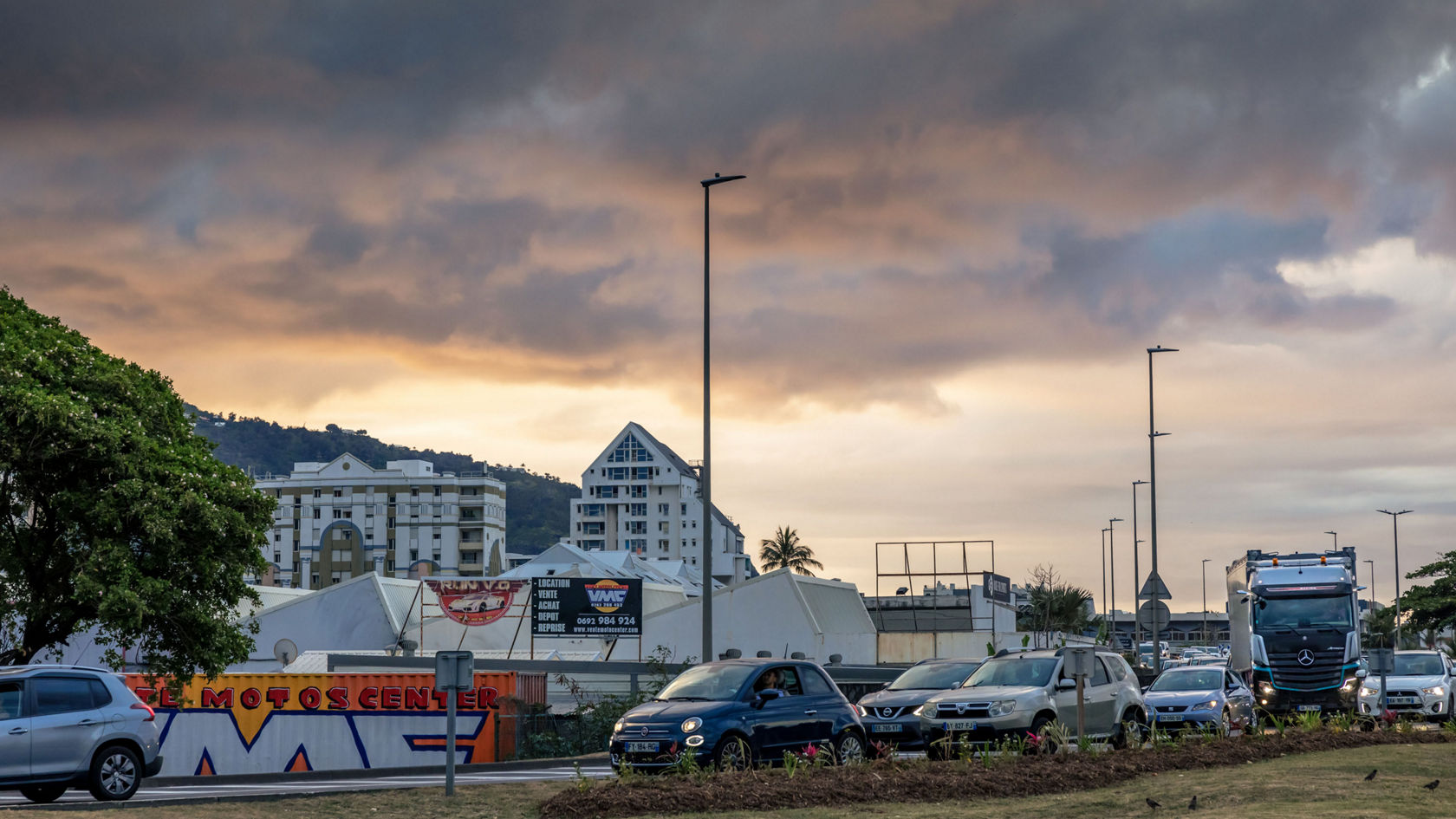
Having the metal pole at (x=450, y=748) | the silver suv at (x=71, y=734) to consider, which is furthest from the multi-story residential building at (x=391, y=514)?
the metal pole at (x=450, y=748)

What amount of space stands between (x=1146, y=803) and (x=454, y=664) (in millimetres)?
7855

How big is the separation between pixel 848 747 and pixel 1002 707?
6.90 feet

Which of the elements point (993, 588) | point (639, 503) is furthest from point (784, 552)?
point (993, 588)

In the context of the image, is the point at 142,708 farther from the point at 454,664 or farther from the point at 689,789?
the point at 689,789

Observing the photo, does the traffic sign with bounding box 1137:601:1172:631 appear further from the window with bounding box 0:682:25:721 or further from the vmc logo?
the window with bounding box 0:682:25:721

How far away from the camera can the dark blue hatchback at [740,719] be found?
17.0 m

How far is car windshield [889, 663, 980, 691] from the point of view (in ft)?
71.4

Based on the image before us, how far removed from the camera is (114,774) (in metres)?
17.4

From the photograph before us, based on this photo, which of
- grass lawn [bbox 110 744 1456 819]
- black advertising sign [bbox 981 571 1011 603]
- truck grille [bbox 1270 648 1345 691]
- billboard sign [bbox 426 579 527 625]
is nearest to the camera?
grass lawn [bbox 110 744 1456 819]

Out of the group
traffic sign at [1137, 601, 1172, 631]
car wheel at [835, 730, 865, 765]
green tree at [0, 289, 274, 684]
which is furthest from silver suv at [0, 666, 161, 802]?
traffic sign at [1137, 601, 1172, 631]

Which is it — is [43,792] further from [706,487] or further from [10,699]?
[706,487]

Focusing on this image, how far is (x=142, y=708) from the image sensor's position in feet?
58.8

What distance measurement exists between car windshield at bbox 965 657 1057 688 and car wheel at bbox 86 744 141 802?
36.0 feet

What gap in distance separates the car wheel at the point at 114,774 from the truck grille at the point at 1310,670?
78.6ft
